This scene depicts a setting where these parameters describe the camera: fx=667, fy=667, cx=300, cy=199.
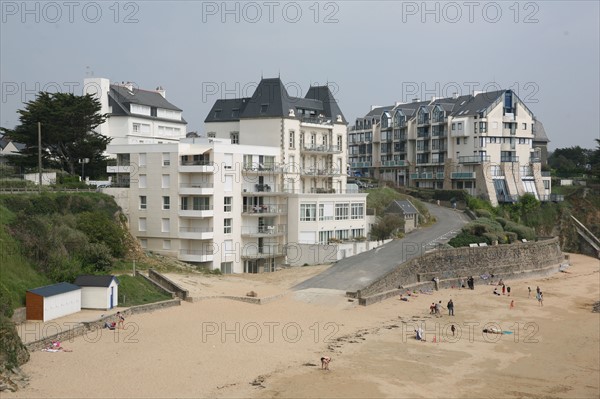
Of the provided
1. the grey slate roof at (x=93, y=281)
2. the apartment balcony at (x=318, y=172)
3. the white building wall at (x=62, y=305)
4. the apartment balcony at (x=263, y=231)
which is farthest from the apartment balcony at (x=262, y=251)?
the white building wall at (x=62, y=305)

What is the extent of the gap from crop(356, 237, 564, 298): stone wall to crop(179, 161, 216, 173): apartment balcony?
500 inches

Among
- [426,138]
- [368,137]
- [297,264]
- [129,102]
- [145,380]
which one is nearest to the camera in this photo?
[145,380]

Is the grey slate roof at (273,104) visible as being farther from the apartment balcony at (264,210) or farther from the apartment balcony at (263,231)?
the apartment balcony at (263,231)

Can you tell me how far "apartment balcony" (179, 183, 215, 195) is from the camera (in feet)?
142

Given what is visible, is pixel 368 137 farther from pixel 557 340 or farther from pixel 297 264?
pixel 557 340

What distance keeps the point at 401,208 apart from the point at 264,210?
14.7 m

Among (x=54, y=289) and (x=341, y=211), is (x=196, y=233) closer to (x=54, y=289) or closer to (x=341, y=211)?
(x=341, y=211)

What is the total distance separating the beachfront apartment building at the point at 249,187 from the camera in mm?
43750

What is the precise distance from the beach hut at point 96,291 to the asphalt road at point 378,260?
12.5 metres

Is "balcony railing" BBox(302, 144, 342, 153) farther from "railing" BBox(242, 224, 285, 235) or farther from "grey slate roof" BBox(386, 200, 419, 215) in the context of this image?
"railing" BBox(242, 224, 285, 235)

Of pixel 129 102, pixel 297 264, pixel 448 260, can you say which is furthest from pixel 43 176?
pixel 448 260

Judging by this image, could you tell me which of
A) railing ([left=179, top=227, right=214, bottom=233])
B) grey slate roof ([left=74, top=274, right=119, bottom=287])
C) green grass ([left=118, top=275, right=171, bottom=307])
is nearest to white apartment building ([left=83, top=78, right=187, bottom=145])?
railing ([left=179, top=227, right=214, bottom=233])

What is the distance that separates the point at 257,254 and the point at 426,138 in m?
39.6

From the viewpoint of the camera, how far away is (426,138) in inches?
3159
